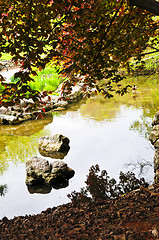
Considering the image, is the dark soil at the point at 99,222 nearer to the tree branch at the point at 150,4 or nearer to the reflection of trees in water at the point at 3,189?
the reflection of trees in water at the point at 3,189

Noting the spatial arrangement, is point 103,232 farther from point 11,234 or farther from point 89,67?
point 89,67

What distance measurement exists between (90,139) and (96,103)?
22.8 ft

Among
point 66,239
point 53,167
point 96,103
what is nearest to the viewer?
point 66,239

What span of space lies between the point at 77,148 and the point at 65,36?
5.40 m

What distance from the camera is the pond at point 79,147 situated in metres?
5.90

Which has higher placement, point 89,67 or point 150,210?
point 89,67

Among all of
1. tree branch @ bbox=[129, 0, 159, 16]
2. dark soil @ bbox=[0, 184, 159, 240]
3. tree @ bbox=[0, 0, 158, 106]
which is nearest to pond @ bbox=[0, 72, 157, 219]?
dark soil @ bbox=[0, 184, 159, 240]

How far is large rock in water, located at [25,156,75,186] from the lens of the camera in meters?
6.43

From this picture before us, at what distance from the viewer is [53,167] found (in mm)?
6543

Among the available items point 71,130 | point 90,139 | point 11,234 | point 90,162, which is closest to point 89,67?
point 11,234

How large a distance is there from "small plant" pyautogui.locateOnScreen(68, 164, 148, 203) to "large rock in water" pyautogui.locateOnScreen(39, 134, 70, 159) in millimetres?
2272

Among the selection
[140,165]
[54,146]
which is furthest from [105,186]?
[54,146]

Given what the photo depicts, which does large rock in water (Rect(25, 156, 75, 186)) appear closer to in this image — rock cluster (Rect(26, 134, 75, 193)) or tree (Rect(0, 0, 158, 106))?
rock cluster (Rect(26, 134, 75, 193))

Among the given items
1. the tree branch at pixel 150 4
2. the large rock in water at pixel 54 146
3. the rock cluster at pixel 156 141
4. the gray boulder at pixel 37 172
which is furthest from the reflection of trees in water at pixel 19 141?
the tree branch at pixel 150 4
